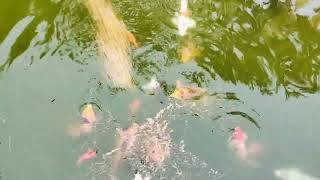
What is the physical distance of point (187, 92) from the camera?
3.89 metres

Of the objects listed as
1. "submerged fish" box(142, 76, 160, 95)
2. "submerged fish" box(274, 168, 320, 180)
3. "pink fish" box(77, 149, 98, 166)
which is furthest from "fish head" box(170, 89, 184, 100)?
"submerged fish" box(274, 168, 320, 180)

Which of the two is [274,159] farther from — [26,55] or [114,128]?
[26,55]

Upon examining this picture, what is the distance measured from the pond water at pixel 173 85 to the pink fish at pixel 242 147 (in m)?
0.03

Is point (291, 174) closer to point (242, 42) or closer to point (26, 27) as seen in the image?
→ point (242, 42)

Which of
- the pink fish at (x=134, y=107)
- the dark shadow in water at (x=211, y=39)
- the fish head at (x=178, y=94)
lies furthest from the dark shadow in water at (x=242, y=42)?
the pink fish at (x=134, y=107)

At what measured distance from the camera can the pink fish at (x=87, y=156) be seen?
140 inches

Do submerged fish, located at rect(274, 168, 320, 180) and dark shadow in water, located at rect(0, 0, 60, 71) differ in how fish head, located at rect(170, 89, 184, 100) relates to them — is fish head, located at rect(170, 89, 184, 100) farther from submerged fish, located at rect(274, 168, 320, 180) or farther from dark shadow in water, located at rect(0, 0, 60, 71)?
dark shadow in water, located at rect(0, 0, 60, 71)

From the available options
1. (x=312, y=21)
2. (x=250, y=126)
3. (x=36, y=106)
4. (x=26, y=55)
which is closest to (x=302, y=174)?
(x=250, y=126)

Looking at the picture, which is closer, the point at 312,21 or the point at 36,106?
the point at 36,106

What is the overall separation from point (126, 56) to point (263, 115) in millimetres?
1055

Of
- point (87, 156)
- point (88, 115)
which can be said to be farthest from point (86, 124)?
point (87, 156)

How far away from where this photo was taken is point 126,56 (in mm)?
4074

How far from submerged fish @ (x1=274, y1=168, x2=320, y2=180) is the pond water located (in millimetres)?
28

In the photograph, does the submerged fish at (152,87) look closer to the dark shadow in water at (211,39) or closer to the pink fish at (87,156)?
the dark shadow in water at (211,39)
